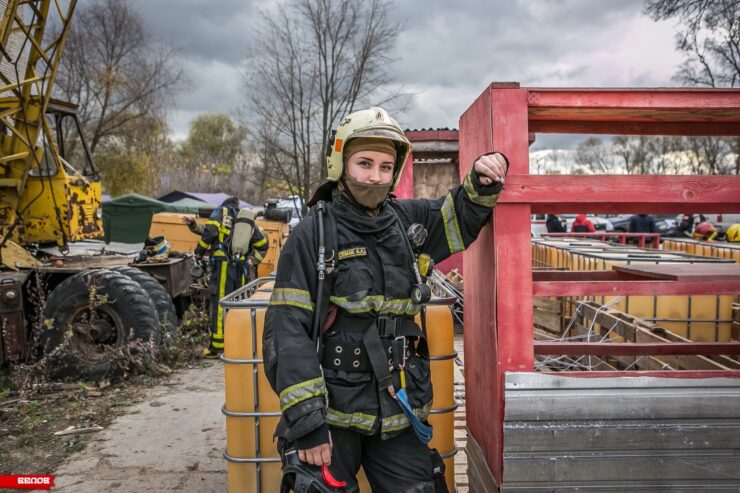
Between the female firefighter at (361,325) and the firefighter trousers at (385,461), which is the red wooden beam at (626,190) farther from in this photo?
the firefighter trousers at (385,461)

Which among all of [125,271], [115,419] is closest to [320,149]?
[125,271]

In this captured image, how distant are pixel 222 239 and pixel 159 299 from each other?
4.21 ft

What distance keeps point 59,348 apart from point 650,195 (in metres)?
5.85

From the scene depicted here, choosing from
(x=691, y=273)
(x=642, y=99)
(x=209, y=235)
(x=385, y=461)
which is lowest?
(x=385, y=461)

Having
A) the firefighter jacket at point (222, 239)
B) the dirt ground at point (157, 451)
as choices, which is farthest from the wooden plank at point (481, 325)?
the firefighter jacket at point (222, 239)

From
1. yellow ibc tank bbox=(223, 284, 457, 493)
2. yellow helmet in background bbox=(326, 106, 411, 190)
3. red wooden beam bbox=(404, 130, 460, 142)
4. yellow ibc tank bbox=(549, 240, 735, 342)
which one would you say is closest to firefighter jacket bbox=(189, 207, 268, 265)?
red wooden beam bbox=(404, 130, 460, 142)

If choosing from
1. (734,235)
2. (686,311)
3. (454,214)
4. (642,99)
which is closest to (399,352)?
(454,214)

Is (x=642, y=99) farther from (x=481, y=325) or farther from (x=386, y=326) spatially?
(x=386, y=326)

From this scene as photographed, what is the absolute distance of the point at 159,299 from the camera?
6.85 meters

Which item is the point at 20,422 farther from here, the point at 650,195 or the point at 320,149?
the point at 320,149

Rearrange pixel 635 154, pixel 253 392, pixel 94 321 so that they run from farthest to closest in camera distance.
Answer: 1. pixel 635 154
2. pixel 94 321
3. pixel 253 392

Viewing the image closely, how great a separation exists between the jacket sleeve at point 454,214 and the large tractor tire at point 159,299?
194 inches

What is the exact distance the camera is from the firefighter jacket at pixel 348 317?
6.95ft

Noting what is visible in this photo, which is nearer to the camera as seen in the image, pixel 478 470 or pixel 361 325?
pixel 361 325
